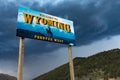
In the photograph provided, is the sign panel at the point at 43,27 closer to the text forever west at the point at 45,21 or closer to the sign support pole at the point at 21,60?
the text forever west at the point at 45,21

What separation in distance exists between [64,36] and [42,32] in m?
2.98

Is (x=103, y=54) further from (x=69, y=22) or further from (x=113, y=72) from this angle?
(x=69, y=22)

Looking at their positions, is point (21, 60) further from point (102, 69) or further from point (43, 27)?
point (102, 69)

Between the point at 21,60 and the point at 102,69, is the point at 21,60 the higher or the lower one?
the higher one

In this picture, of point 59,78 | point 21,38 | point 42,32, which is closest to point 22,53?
point 21,38

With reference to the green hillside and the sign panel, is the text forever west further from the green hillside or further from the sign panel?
the green hillside

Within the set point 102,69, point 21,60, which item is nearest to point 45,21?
point 21,60

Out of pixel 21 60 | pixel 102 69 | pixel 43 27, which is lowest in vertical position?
pixel 102 69

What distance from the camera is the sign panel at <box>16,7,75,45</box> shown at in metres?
24.8

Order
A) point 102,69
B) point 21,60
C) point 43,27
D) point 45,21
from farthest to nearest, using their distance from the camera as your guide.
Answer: point 102,69 → point 45,21 → point 43,27 → point 21,60

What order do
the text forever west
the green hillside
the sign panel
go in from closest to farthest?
the sign panel
the text forever west
the green hillside

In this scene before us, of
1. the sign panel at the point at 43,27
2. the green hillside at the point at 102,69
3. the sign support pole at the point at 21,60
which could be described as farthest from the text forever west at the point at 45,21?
the green hillside at the point at 102,69

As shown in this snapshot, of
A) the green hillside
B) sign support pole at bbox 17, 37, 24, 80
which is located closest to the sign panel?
sign support pole at bbox 17, 37, 24, 80

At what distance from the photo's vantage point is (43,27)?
2628 cm
